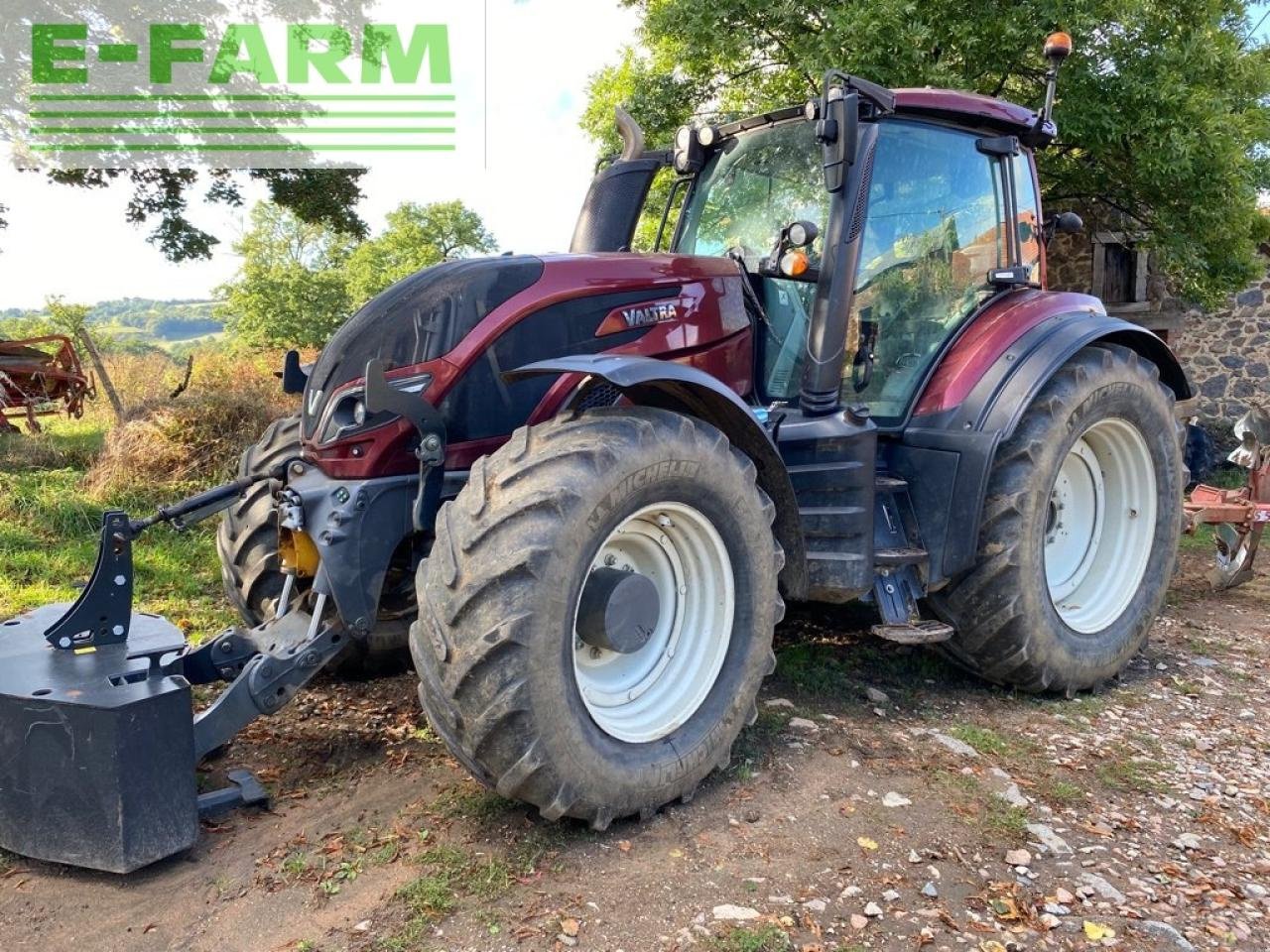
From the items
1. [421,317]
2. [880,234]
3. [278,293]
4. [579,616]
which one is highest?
[278,293]

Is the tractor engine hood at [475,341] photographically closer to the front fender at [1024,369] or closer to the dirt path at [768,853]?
the dirt path at [768,853]

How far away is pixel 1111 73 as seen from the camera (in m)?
8.90

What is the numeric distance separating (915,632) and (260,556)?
2435 millimetres

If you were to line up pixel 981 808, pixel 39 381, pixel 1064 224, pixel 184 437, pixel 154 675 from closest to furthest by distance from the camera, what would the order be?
1. pixel 154 675
2. pixel 981 808
3. pixel 1064 224
4. pixel 184 437
5. pixel 39 381

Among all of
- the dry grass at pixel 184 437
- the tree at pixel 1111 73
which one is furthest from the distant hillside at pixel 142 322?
the tree at pixel 1111 73

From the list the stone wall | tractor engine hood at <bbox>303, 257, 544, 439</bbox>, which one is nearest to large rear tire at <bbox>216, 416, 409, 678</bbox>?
tractor engine hood at <bbox>303, 257, 544, 439</bbox>

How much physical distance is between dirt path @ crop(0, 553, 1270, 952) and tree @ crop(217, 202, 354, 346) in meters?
33.0

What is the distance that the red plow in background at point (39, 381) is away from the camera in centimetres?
1156

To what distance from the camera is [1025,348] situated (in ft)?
12.6

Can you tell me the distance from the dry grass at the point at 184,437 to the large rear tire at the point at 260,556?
470cm

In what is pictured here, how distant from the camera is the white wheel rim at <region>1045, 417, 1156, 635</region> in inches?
169

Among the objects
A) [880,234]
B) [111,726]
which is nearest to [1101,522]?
[880,234]

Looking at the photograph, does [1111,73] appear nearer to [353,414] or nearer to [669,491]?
[669,491]

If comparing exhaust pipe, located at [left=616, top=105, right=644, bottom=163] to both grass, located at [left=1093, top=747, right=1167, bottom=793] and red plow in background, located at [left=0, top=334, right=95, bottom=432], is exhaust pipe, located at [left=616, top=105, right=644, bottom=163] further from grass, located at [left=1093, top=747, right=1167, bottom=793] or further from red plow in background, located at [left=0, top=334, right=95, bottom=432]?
red plow in background, located at [left=0, top=334, right=95, bottom=432]
